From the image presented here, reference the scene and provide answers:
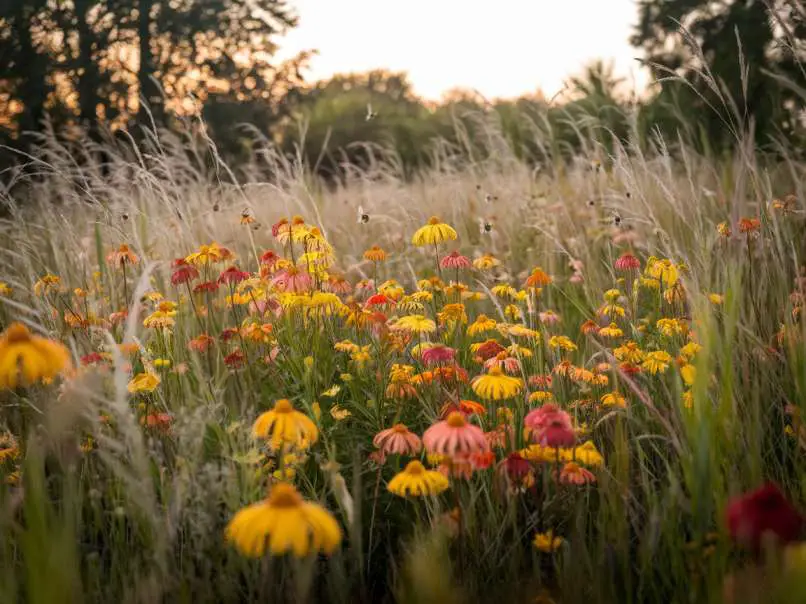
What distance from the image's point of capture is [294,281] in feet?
7.39

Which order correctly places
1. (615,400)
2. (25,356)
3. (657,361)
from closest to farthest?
1. (25,356)
2. (615,400)
3. (657,361)

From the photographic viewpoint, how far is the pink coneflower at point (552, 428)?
4.38 feet

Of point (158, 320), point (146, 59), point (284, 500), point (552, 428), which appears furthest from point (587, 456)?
point (146, 59)

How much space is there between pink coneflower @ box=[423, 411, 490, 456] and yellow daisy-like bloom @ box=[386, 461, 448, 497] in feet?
0.24

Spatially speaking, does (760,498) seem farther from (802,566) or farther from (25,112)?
(25,112)

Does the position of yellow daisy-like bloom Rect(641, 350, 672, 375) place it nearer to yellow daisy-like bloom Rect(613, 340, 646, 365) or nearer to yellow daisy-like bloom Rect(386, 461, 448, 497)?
yellow daisy-like bloom Rect(613, 340, 646, 365)

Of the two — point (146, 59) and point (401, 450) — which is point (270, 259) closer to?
point (401, 450)

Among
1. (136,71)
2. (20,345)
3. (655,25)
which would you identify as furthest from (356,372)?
(136,71)

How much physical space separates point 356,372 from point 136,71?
13.1 m

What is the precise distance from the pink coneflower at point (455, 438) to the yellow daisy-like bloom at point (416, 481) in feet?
0.24

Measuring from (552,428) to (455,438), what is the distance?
0.21 metres

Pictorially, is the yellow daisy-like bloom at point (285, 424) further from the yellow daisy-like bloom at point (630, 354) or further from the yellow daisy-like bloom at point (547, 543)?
the yellow daisy-like bloom at point (630, 354)

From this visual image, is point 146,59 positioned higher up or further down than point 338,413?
A: higher up

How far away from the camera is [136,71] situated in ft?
43.3
